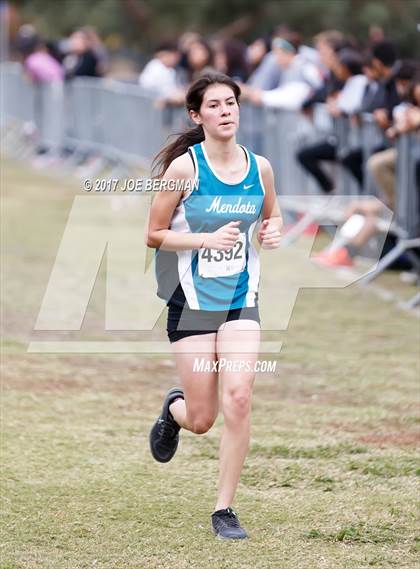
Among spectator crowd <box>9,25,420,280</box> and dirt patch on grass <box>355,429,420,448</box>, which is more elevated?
dirt patch on grass <box>355,429,420,448</box>

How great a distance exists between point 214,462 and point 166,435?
511mm

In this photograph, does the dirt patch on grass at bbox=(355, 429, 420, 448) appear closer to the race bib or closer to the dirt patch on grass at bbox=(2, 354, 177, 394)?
the dirt patch on grass at bbox=(2, 354, 177, 394)

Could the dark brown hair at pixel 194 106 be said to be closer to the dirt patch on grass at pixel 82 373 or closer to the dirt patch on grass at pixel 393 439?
the dirt patch on grass at pixel 393 439

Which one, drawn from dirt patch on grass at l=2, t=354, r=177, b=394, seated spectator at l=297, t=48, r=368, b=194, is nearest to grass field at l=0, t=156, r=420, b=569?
dirt patch on grass at l=2, t=354, r=177, b=394

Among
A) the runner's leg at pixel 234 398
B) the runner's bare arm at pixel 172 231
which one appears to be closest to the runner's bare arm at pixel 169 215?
the runner's bare arm at pixel 172 231

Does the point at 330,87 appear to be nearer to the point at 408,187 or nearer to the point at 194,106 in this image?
the point at 408,187

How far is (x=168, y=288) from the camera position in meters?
5.62

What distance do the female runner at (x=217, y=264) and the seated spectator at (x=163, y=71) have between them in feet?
43.3

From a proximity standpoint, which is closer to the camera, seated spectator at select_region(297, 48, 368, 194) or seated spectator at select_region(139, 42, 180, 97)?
seated spectator at select_region(297, 48, 368, 194)

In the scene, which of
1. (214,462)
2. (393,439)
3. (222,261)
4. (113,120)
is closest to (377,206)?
(393,439)

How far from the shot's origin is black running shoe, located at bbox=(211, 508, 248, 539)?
5391 millimetres

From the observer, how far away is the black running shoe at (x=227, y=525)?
5391 mm

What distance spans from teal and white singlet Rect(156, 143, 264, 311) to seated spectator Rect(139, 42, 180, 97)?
43.5 ft

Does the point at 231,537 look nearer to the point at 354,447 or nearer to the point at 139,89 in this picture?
the point at 354,447
